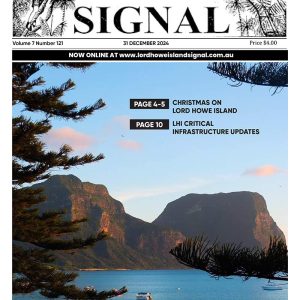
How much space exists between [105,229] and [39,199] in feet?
3.77

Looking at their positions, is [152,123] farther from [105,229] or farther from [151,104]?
[105,229]

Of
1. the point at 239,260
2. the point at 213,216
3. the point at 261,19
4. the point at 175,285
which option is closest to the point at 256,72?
the point at 261,19

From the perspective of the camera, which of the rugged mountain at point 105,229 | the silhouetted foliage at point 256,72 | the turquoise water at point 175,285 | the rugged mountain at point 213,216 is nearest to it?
the silhouetted foliage at point 256,72

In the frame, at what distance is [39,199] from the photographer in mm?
8320

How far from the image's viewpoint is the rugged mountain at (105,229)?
25.7 ft

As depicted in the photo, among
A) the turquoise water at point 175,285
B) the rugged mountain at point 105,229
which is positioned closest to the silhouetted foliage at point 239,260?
the turquoise water at point 175,285

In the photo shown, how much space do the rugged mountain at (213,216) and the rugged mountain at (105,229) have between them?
0.17m

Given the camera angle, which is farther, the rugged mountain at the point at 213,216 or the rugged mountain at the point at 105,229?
the rugged mountain at the point at 105,229

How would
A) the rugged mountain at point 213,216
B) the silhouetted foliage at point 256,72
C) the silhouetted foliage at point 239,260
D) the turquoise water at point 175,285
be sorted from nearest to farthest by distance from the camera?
the silhouetted foliage at point 239,260 < the silhouetted foliage at point 256,72 < the turquoise water at point 175,285 < the rugged mountain at point 213,216

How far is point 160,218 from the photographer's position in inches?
282

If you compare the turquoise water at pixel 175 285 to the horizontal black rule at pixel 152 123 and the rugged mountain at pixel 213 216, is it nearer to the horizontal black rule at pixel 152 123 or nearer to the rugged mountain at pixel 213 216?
the rugged mountain at pixel 213 216

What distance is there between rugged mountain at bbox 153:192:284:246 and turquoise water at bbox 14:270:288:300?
1.54 feet

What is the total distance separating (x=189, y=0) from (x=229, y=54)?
0.50 metres

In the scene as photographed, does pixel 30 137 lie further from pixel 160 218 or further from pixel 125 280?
pixel 125 280
